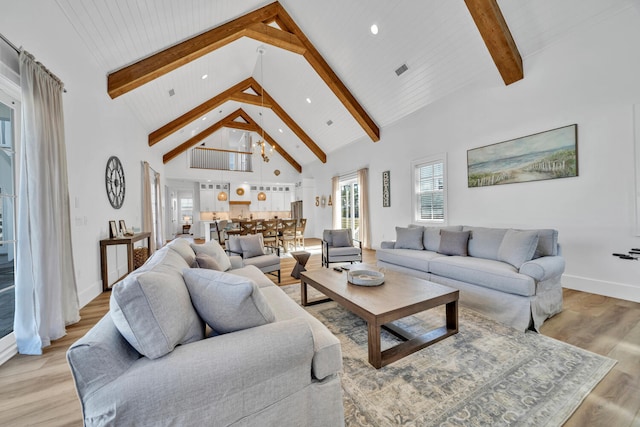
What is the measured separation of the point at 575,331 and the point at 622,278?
1501 mm

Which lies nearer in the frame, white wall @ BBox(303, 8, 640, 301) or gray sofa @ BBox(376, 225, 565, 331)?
gray sofa @ BBox(376, 225, 565, 331)

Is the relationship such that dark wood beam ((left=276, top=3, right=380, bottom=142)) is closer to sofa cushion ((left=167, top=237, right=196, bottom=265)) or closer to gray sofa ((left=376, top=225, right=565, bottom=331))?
gray sofa ((left=376, top=225, right=565, bottom=331))

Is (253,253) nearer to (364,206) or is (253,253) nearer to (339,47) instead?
(364,206)

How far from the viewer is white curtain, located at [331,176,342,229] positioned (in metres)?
8.53

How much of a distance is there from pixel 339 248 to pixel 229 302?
3430mm

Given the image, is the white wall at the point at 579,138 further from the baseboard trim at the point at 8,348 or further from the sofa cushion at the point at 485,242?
the baseboard trim at the point at 8,348

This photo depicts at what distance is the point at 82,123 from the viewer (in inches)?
123

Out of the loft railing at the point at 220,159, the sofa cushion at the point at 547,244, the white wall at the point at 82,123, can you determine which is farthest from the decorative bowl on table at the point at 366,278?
the loft railing at the point at 220,159

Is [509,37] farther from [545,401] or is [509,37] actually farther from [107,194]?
[107,194]

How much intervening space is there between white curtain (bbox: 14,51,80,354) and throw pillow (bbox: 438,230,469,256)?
432 cm

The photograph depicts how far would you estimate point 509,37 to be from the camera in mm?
3506

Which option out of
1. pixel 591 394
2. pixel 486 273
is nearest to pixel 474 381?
pixel 591 394

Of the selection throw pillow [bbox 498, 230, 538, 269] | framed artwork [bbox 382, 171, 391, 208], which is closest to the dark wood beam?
framed artwork [bbox 382, 171, 391, 208]

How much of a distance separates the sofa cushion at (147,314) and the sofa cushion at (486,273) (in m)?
2.77
